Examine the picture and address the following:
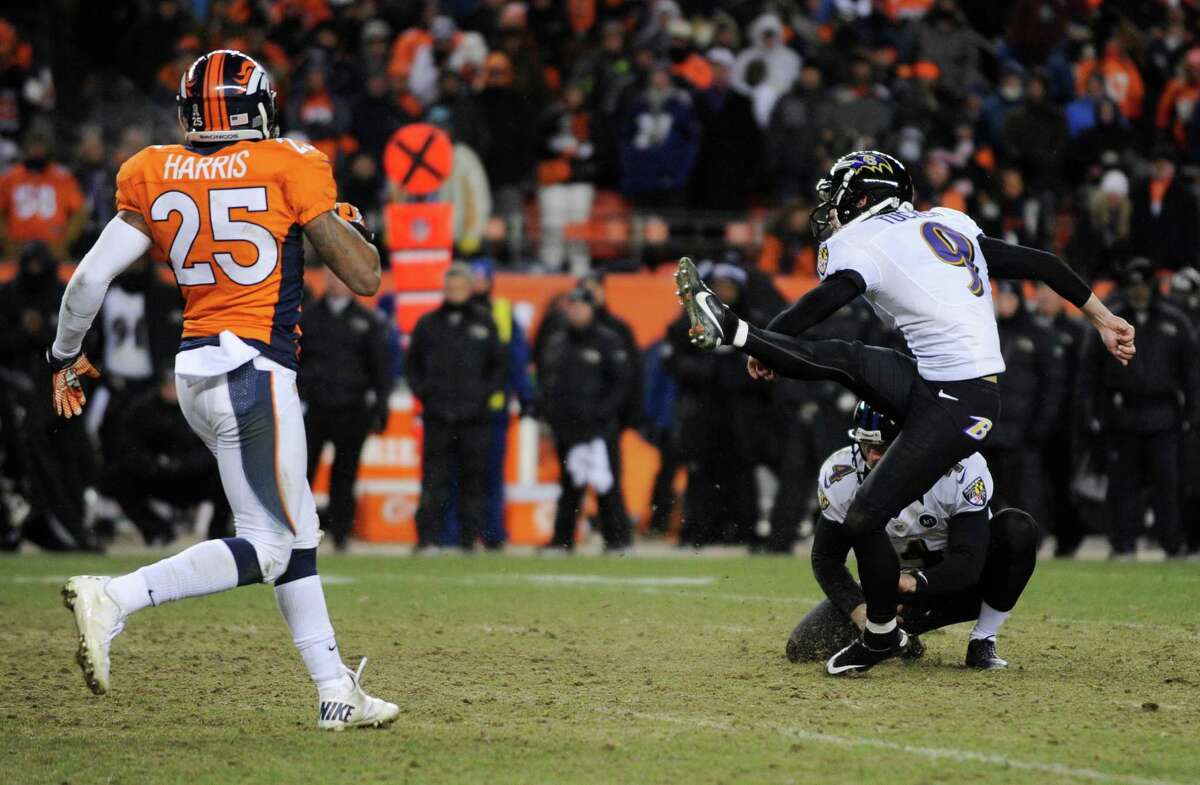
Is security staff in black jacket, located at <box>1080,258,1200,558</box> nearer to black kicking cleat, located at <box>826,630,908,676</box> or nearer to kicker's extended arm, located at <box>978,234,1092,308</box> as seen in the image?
kicker's extended arm, located at <box>978,234,1092,308</box>

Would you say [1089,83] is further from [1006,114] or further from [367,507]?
[367,507]

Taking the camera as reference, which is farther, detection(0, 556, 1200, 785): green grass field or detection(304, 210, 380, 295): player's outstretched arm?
Answer: detection(304, 210, 380, 295): player's outstretched arm

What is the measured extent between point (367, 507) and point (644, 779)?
10.9m

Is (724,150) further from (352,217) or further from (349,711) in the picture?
(349,711)

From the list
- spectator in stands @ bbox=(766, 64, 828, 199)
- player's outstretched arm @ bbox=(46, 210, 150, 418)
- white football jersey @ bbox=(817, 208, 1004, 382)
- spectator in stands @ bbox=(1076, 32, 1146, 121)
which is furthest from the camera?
spectator in stands @ bbox=(1076, 32, 1146, 121)

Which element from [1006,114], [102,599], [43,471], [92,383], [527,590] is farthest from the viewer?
[1006,114]

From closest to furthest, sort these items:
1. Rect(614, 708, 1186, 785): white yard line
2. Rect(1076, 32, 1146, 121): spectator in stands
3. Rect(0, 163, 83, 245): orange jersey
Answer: Rect(614, 708, 1186, 785): white yard line < Rect(0, 163, 83, 245): orange jersey < Rect(1076, 32, 1146, 121): spectator in stands

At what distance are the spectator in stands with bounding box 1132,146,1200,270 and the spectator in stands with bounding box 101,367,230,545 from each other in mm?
8802

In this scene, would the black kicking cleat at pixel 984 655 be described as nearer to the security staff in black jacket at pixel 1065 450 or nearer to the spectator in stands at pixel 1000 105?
the security staff in black jacket at pixel 1065 450

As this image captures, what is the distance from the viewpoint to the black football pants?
7223 mm

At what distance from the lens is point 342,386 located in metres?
14.9

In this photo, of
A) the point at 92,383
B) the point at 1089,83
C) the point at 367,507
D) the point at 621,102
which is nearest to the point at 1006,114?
the point at 1089,83

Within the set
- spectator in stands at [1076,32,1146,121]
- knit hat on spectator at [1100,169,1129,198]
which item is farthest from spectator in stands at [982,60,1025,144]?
knit hat on spectator at [1100,169,1129,198]

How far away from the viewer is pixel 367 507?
53.1ft
